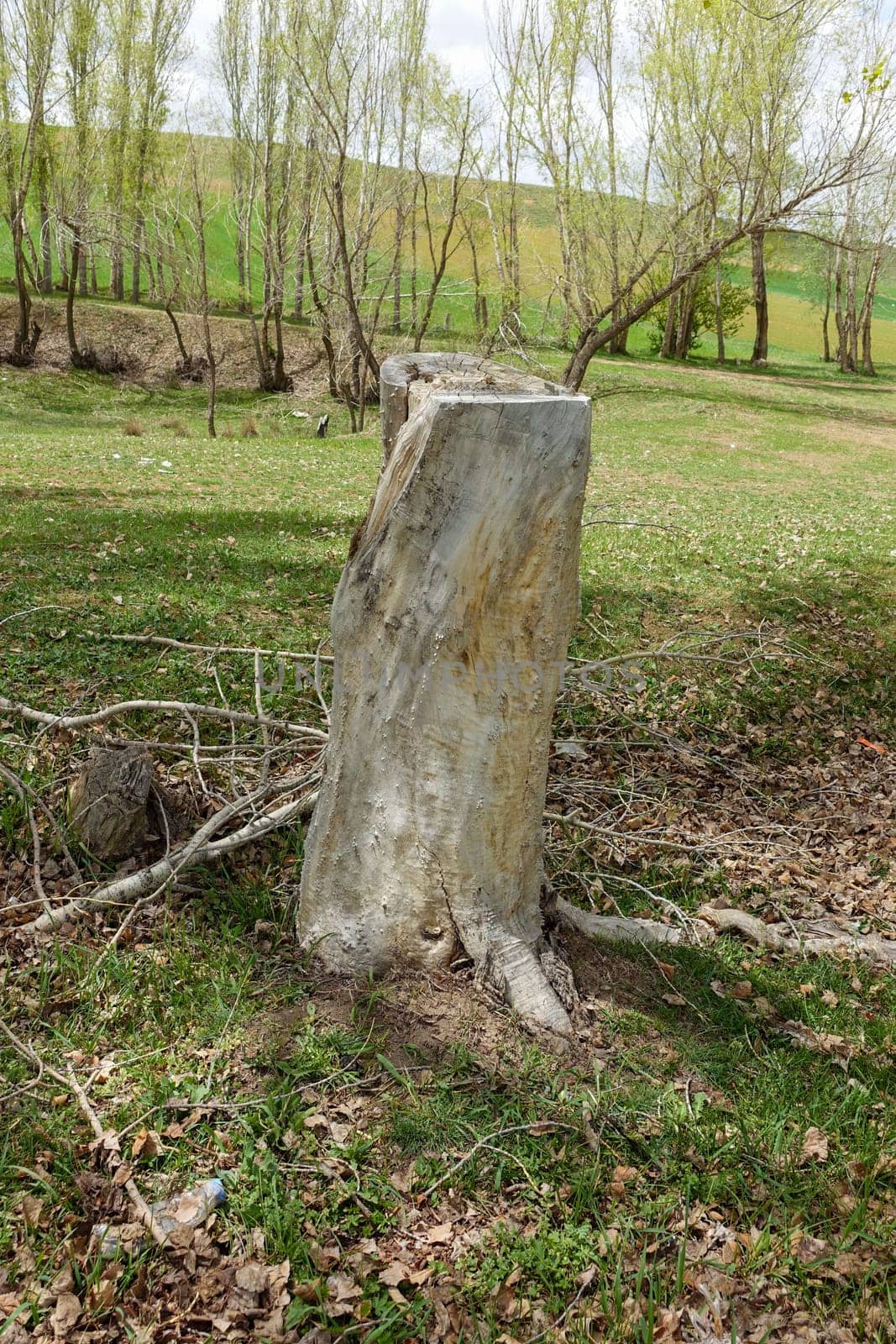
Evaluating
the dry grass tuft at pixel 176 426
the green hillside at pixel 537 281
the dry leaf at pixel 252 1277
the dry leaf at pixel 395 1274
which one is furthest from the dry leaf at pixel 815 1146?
the dry grass tuft at pixel 176 426

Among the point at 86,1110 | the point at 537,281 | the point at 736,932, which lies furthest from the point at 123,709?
the point at 537,281

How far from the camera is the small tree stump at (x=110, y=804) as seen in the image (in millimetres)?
3781

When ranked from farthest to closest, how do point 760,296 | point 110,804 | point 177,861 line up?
point 760,296 → point 110,804 → point 177,861

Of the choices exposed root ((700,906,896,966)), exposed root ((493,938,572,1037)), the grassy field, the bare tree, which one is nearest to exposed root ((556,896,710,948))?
the grassy field

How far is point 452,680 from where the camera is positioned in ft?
8.97

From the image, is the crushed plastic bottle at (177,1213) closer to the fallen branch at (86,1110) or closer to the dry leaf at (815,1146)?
the fallen branch at (86,1110)

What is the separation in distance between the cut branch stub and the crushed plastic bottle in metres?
0.82

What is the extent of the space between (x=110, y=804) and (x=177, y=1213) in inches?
69.7

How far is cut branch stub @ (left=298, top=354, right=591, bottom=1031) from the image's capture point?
254 cm

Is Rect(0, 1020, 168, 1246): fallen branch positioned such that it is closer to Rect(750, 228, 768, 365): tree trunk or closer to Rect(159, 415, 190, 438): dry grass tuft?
Rect(159, 415, 190, 438): dry grass tuft

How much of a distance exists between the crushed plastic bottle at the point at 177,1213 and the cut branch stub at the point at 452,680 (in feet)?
2.70

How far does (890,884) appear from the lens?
4.73m

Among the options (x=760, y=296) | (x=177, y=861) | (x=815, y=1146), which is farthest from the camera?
(x=760, y=296)

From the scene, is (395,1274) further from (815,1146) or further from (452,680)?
(452,680)
